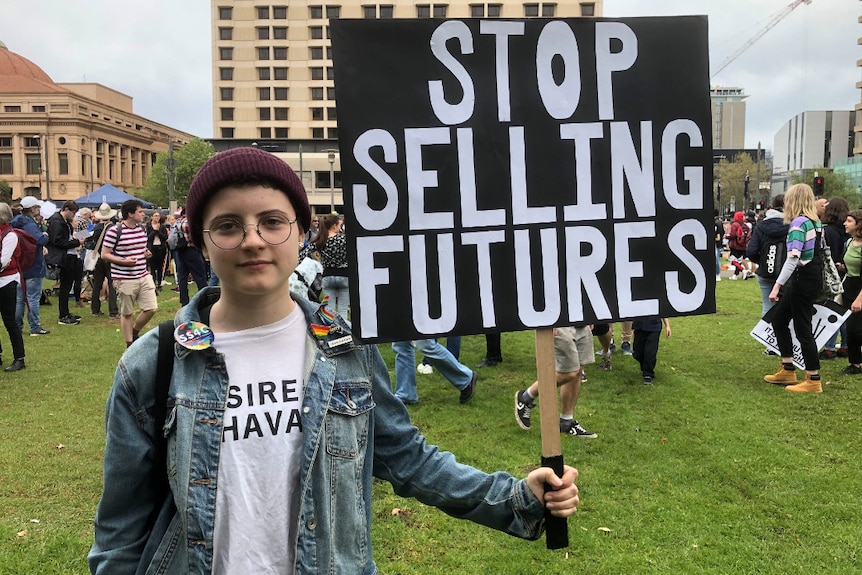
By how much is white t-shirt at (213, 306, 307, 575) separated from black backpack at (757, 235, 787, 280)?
7919 millimetres

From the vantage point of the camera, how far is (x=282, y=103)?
2869 inches

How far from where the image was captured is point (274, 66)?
2891 inches

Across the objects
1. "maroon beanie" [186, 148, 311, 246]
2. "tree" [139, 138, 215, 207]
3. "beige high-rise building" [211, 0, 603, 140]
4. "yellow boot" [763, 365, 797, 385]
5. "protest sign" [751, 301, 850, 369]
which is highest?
"beige high-rise building" [211, 0, 603, 140]

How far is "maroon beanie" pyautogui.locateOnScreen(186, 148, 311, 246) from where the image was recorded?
154cm

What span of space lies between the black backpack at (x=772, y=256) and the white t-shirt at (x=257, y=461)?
792 cm

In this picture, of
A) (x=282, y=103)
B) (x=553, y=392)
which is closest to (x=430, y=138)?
(x=553, y=392)

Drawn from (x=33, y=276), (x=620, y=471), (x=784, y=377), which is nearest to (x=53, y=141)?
(x=33, y=276)

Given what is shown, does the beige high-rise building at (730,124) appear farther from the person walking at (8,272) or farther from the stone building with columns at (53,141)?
the person walking at (8,272)

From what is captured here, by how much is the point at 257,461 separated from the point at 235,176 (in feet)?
2.21

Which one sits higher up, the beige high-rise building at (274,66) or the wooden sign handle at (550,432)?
the beige high-rise building at (274,66)

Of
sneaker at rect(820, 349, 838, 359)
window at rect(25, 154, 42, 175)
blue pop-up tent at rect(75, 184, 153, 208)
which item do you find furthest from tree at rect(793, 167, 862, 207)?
window at rect(25, 154, 42, 175)

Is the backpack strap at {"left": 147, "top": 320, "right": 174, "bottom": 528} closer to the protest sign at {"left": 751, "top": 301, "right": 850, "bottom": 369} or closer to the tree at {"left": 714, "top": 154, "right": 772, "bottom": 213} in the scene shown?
the protest sign at {"left": 751, "top": 301, "right": 850, "bottom": 369}

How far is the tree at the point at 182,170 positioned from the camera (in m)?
63.0

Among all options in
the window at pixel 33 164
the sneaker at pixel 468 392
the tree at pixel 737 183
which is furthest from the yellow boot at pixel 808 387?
the window at pixel 33 164
